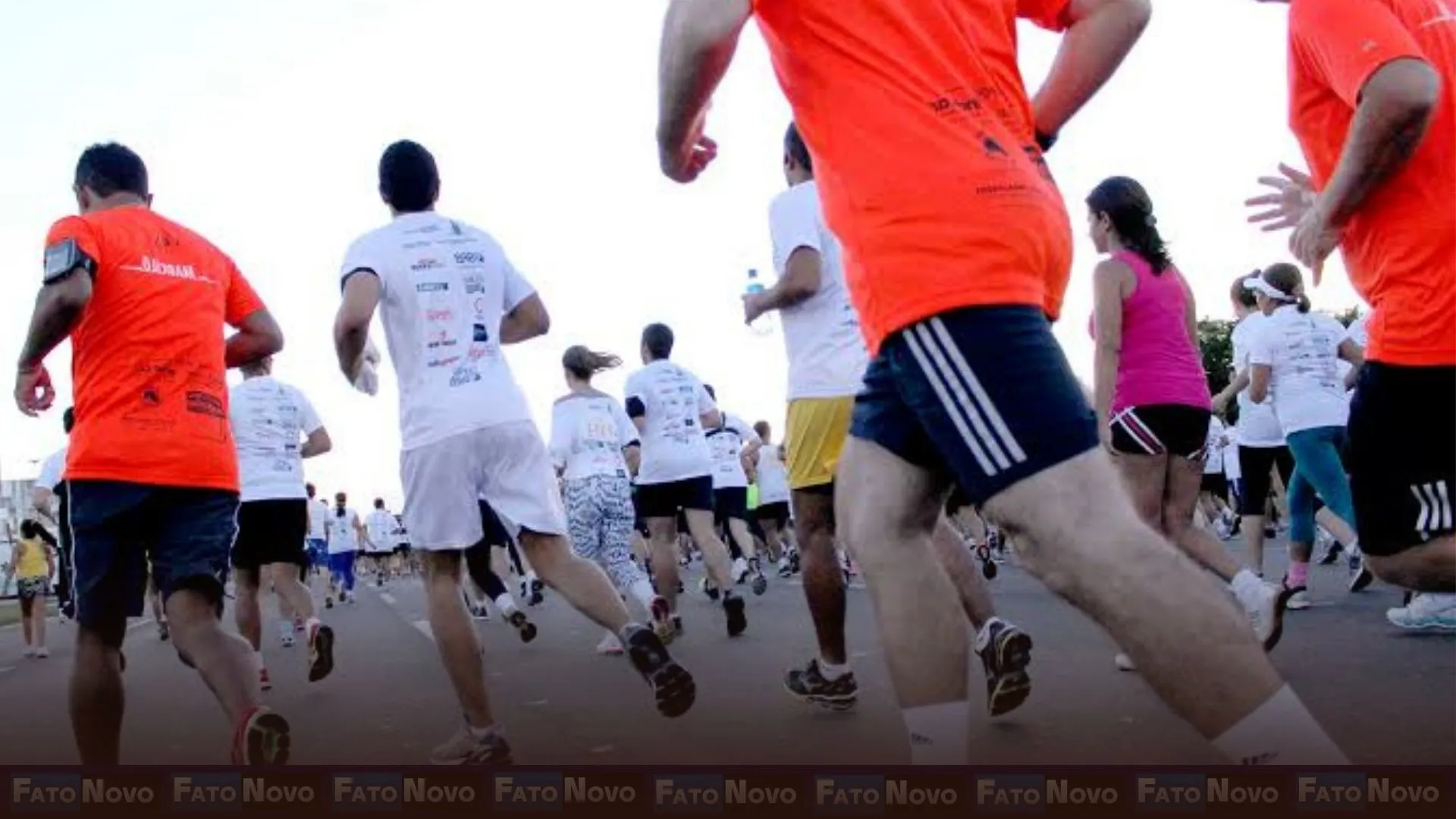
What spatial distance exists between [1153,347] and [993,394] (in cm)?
395

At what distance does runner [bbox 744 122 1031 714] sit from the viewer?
4.92m

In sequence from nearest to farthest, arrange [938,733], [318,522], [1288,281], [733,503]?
[938,733] < [1288,281] < [733,503] < [318,522]

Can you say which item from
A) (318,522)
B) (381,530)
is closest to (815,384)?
(318,522)

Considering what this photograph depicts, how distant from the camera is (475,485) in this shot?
4.62 metres

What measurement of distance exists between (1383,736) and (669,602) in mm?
5565

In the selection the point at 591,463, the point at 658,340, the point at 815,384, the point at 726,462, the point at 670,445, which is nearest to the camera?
the point at 815,384

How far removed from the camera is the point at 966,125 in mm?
2316

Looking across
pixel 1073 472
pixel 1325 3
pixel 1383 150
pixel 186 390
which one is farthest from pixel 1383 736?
pixel 186 390

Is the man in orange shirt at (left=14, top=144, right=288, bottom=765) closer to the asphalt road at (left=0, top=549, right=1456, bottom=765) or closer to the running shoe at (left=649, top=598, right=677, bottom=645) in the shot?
the asphalt road at (left=0, top=549, right=1456, bottom=765)

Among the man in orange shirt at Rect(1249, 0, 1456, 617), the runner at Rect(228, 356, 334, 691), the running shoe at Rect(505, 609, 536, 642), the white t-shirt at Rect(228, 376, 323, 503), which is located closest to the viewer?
the man in orange shirt at Rect(1249, 0, 1456, 617)

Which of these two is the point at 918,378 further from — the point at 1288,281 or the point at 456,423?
the point at 1288,281

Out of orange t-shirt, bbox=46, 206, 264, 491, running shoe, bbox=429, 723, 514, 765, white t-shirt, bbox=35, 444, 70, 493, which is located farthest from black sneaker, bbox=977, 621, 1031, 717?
white t-shirt, bbox=35, 444, 70, 493

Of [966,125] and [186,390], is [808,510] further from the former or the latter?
[966,125]

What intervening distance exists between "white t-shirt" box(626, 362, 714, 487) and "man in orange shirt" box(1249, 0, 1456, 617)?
693 centimetres
